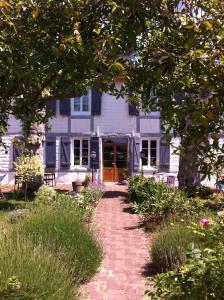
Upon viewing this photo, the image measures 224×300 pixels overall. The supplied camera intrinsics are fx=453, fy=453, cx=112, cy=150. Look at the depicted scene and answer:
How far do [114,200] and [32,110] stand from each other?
41.2 feet

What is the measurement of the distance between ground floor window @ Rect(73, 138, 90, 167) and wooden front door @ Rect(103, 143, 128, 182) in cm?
95

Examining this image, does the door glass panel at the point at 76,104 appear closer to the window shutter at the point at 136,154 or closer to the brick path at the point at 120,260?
the window shutter at the point at 136,154

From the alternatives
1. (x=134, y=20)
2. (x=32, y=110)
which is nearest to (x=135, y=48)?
(x=134, y=20)

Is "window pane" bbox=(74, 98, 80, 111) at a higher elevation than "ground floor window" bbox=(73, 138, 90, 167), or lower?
higher

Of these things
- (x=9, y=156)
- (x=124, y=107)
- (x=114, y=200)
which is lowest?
(x=114, y=200)

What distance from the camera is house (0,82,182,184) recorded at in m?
22.7

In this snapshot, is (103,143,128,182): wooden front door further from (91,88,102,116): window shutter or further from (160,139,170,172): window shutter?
(160,139,170,172): window shutter

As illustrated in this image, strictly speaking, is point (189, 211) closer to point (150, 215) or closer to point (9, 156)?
point (150, 215)

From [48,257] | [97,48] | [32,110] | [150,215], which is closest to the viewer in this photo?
[97,48]

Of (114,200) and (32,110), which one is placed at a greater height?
(32,110)

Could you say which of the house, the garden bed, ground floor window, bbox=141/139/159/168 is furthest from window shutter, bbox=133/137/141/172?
the garden bed

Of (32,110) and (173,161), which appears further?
(173,161)

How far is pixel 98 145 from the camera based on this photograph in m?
22.8

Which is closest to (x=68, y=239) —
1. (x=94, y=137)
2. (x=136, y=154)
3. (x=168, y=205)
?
(x=168, y=205)
